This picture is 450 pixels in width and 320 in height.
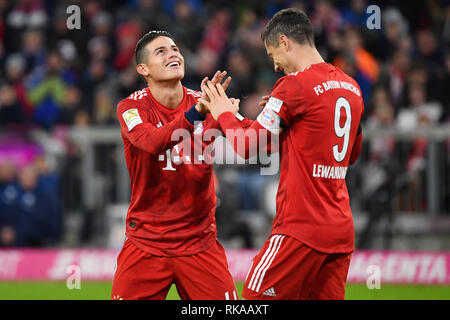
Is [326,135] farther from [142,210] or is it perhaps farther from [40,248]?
[40,248]

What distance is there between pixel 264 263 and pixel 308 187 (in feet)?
1.74

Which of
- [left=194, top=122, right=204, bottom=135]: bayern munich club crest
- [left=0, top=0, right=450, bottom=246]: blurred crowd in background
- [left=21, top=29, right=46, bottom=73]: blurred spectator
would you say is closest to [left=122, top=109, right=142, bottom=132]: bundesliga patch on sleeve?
[left=194, top=122, right=204, bottom=135]: bayern munich club crest

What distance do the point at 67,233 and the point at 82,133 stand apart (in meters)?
1.50

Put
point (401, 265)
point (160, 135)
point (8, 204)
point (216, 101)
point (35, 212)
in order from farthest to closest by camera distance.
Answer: point (8, 204), point (35, 212), point (401, 265), point (160, 135), point (216, 101)

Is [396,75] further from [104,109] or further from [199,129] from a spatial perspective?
[199,129]

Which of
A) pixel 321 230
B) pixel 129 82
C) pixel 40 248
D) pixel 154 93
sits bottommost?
pixel 40 248

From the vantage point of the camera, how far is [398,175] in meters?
10.1

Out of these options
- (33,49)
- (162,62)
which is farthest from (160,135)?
(33,49)

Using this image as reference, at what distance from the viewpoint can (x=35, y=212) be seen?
34.3 ft

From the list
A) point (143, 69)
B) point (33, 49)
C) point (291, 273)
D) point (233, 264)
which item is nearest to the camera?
point (291, 273)

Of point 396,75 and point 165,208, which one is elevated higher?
point 396,75

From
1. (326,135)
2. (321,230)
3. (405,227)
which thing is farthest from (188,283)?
(405,227)

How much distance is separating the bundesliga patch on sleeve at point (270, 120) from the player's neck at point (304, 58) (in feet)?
1.28
